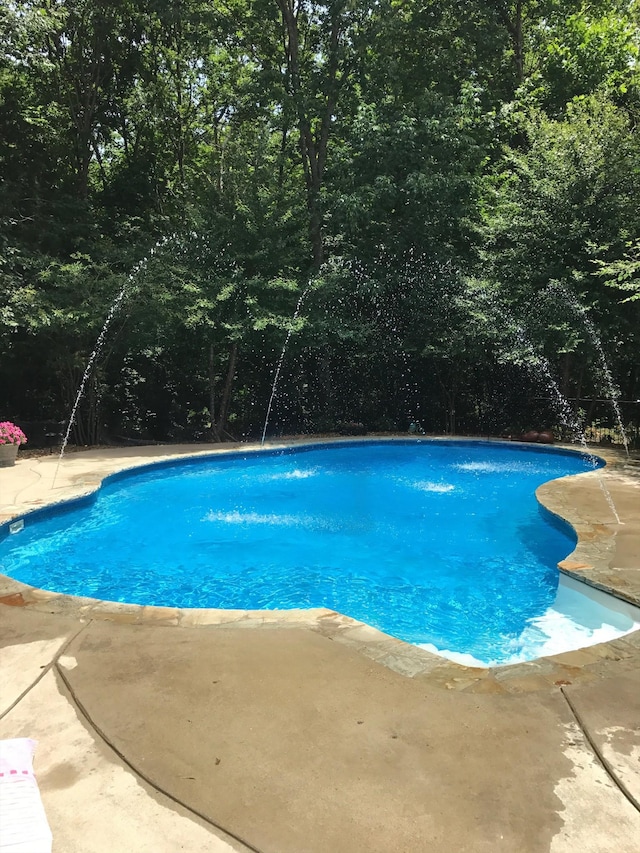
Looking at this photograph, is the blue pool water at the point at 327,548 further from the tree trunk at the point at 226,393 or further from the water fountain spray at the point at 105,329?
the tree trunk at the point at 226,393

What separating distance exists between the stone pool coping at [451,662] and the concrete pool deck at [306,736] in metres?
0.02

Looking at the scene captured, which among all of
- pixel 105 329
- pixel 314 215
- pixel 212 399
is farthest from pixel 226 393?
pixel 314 215

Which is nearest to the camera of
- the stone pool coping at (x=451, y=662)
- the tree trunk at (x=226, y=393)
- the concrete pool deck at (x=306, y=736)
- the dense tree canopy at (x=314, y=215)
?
the concrete pool deck at (x=306, y=736)

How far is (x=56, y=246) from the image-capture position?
13156 millimetres


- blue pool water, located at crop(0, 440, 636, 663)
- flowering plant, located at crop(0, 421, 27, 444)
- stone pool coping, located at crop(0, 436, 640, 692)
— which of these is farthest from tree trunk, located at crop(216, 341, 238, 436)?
stone pool coping, located at crop(0, 436, 640, 692)

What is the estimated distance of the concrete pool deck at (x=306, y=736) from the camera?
5.95 feet

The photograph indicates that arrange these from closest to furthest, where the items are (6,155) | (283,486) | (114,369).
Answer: (283,486)
(6,155)
(114,369)

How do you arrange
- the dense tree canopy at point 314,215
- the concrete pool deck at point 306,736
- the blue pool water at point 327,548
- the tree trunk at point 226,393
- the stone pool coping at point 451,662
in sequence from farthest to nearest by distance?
the tree trunk at point 226,393 → the dense tree canopy at point 314,215 → the blue pool water at point 327,548 → the stone pool coping at point 451,662 → the concrete pool deck at point 306,736

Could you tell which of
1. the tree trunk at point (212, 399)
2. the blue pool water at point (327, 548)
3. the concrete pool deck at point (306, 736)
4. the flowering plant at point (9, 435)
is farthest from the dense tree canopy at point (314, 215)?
the concrete pool deck at point (306, 736)

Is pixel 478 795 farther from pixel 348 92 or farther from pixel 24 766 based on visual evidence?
pixel 348 92

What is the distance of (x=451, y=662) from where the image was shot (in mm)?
2973

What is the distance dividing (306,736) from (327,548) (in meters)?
4.02

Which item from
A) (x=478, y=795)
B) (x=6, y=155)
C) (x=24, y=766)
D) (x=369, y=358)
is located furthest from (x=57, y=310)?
(x=478, y=795)

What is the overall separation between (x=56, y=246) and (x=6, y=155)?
7.21 ft
